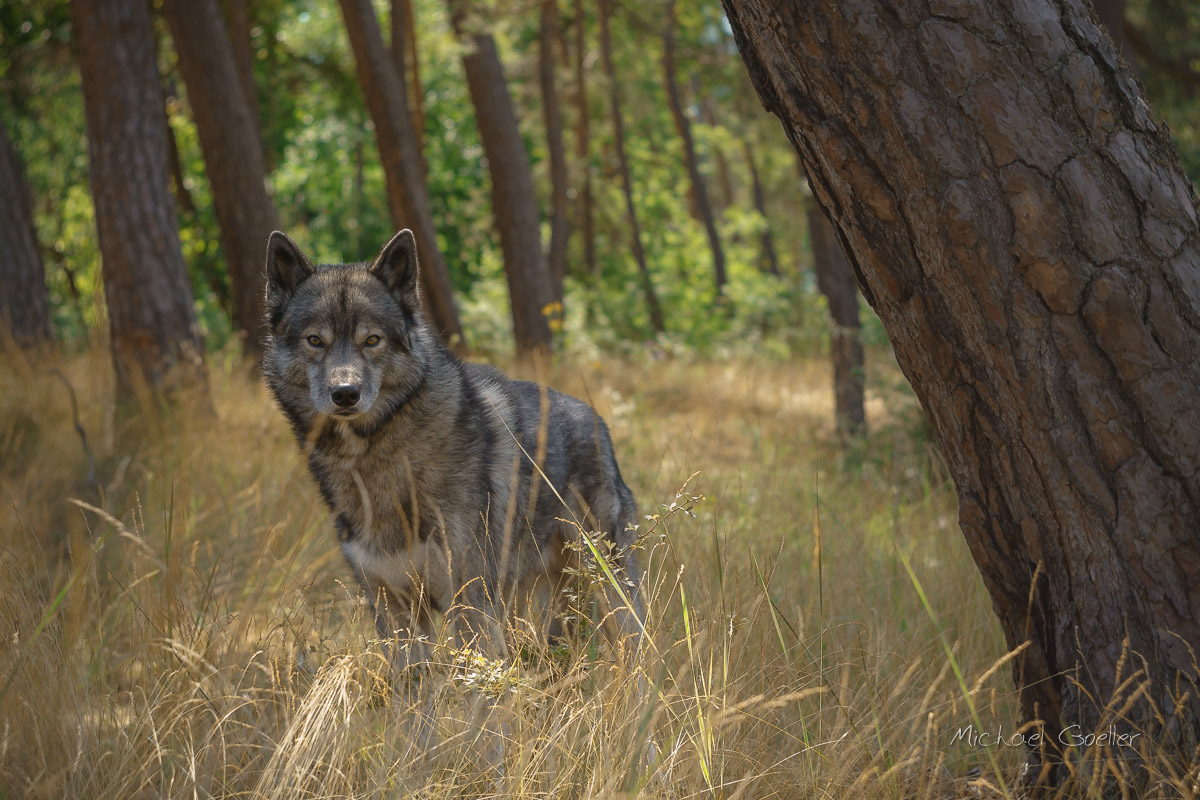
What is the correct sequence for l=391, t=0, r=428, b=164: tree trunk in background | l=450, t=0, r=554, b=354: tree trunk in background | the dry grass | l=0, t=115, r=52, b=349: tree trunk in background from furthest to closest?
1. l=450, t=0, r=554, b=354: tree trunk in background
2. l=391, t=0, r=428, b=164: tree trunk in background
3. l=0, t=115, r=52, b=349: tree trunk in background
4. the dry grass

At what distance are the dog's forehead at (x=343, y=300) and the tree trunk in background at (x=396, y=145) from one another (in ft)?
21.8

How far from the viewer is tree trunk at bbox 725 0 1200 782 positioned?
92.0 inches

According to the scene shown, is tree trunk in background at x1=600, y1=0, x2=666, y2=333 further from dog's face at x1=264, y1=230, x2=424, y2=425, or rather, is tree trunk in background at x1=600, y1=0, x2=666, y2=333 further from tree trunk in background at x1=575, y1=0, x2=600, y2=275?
dog's face at x1=264, y1=230, x2=424, y2=425

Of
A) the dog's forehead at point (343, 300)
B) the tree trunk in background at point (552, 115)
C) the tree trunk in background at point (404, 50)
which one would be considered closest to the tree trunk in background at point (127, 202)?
the tree trunk in background at point (404, 50)

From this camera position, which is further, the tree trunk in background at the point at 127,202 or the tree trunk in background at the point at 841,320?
the tree trunk in background at the point at 841,320

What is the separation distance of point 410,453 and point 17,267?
9055 millimetres

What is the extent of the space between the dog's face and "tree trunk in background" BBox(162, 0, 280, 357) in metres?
6.07

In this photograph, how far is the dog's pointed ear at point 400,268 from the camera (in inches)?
151

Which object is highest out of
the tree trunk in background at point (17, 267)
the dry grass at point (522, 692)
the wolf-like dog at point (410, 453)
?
the tree trunk in background at point (17, 267)

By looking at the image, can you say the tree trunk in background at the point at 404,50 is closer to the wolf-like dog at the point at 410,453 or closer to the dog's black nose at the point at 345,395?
the wolf-like dog at the point at 410,453

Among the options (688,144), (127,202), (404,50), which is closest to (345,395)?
(127,202)

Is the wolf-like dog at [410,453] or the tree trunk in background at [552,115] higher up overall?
the tree trunk in background at [552,115]

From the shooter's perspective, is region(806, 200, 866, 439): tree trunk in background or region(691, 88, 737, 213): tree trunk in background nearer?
region(806, 200, 866, 439): tree trunk in background

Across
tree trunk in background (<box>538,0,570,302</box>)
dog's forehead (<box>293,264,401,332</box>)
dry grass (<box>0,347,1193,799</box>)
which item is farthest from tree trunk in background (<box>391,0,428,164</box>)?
dry grass (<box>0,347,1193,799</box>)
